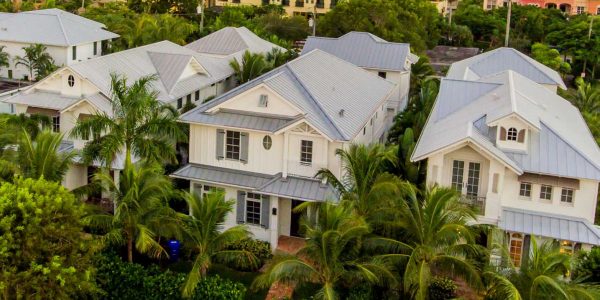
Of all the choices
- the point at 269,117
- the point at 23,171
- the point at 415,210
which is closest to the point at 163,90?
the point at 269,117

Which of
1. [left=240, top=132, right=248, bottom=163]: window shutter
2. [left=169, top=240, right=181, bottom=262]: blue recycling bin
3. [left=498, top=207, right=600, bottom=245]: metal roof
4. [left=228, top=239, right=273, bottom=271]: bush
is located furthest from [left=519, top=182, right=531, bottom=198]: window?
[left=169, top=240, right=181, bottom=262]: blue recycling bin

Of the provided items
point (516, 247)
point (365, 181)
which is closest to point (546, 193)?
point (516, 247)

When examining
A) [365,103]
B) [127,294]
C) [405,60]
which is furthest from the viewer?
[405,60]

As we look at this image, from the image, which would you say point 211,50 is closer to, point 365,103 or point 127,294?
point 365,103

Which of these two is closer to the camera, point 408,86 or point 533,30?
point 408,86

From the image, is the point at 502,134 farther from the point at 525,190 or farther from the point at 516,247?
the point at 516,247

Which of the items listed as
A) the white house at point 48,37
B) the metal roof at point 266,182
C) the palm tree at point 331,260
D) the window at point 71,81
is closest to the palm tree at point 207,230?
the palm tree at point 331,260

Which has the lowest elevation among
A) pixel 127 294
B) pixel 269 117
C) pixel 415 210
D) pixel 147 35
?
pixel 127 294

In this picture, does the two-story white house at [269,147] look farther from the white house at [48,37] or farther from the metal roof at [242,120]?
the white house at [48,37]
